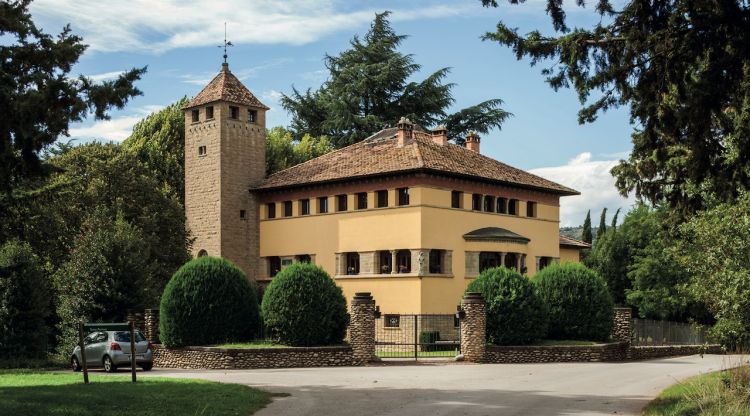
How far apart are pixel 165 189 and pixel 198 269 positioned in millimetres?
21497

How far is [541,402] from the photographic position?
18234 millimetres

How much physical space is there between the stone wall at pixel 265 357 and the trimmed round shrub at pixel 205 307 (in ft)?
2.79

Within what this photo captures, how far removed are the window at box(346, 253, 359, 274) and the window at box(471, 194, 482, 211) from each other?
6684mm

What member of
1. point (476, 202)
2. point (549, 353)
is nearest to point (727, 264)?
point (549, 353)

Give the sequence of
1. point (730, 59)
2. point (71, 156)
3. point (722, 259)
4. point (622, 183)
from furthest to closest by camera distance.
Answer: point (71, 156) < point (622, 183) < point (722, 259) < point (730, 59)

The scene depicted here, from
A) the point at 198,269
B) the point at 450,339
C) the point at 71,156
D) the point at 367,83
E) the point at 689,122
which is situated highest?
the point at 367,83

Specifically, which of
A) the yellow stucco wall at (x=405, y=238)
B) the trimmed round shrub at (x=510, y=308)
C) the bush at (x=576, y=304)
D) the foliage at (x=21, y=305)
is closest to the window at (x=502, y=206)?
the yellow stucco wall at (x=405, y=238)

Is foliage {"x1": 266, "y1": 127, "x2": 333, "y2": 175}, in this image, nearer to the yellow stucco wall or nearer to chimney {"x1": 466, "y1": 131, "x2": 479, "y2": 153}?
Result: the yellow stucco wall

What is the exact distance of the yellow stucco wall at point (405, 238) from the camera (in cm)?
4447

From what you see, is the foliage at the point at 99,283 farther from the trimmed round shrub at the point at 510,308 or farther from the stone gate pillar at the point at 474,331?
the trimmed round shrub at the point at 510,308

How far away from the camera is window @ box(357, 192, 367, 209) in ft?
156

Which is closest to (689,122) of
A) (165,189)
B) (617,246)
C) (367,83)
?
(165,189)

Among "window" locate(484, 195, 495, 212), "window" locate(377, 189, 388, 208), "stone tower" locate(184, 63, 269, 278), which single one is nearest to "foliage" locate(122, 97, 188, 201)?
"stone tower" locate(184, 63, 269, 278)

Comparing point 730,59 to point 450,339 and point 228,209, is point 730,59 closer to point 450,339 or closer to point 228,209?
point 450,339
